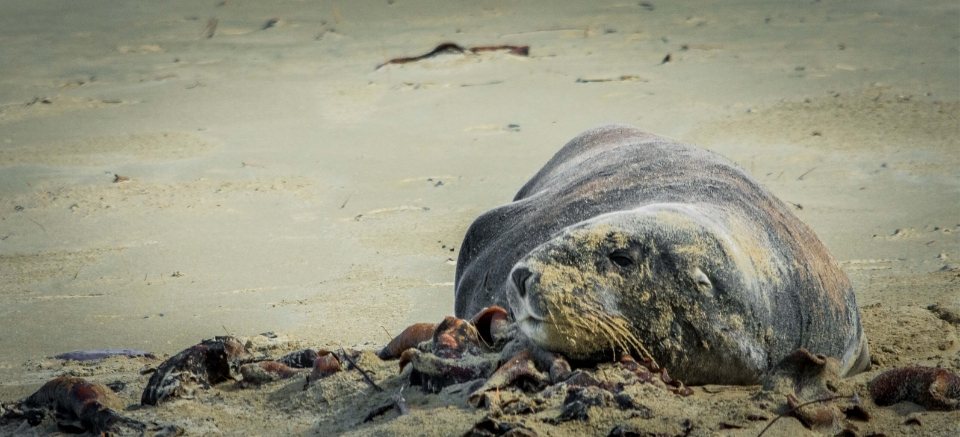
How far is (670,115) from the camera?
9.11 meters

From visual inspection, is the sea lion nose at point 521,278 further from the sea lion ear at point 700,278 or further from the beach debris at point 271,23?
the beach debris at point 271,23

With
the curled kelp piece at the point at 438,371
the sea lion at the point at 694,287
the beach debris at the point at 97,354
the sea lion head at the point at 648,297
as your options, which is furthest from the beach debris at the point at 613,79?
the curled kelp piece at the point at 438,371

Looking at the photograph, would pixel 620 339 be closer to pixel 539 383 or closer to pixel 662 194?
pixel 539 383

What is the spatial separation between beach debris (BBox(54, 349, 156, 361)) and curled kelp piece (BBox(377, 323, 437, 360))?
1393 mm

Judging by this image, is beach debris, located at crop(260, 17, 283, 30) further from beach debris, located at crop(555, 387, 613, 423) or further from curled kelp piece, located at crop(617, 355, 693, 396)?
beach debris, located at crop(555, 387, 613, 423)

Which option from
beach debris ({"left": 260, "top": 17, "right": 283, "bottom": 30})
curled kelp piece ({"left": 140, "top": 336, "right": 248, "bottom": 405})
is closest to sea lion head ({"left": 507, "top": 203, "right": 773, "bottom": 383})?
curled kelp piece ({"left": 140, "top": 336, "right": 248, "bottom": 405})

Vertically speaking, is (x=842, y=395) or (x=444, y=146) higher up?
(x=842, y=395)

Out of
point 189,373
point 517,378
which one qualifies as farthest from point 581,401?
point 189,373

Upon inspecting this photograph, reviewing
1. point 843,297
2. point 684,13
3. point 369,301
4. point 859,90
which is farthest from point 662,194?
point 684,13

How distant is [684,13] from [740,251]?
8502mm

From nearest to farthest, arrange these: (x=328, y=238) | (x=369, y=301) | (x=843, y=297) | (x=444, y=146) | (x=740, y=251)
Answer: (x=740, y=251) < (x=843, y=297) < (x=369, y=301) < (x=328, y=238) < (x=444, y=146)

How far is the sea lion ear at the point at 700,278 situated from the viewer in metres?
3.78

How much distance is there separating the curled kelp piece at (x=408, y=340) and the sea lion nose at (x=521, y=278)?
0.61 m

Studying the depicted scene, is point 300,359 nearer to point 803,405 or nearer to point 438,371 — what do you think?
point 438,371
